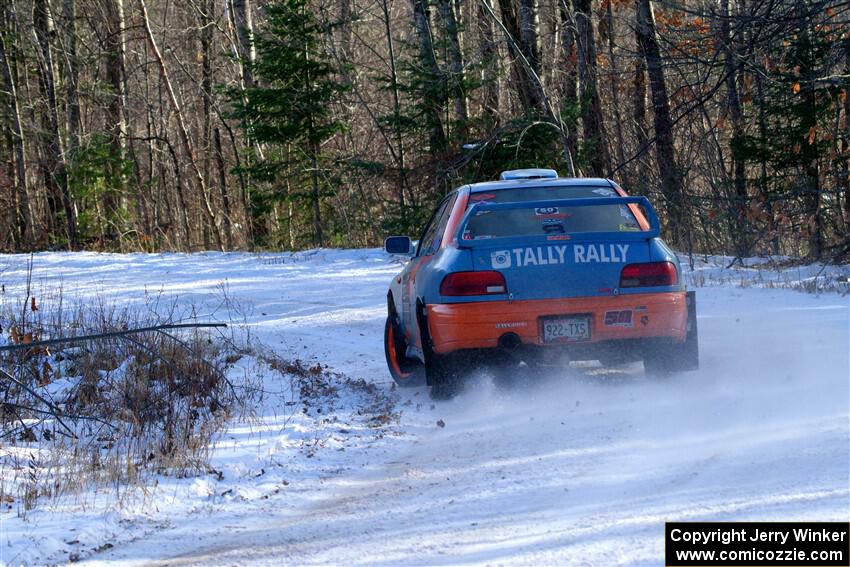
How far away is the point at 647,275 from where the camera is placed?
7.32 meters

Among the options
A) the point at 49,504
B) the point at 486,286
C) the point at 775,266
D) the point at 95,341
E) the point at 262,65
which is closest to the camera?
the point at 49,504

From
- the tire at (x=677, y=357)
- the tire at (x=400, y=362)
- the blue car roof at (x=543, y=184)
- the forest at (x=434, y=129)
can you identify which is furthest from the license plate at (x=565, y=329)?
the forest at (x=434, y=129)

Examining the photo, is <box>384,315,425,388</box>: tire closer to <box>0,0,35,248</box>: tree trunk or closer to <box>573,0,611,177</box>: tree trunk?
<box>573,0,611,177</box>: tree trunk

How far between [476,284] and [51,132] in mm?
26342

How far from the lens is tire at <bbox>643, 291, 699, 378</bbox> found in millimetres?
7492

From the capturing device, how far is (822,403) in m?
6.67

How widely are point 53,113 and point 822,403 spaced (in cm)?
2801

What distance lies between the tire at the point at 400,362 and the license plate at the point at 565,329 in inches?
64.8

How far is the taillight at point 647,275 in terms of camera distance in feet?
23.9

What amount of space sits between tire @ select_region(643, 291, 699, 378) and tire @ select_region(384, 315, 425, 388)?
201 centimetres

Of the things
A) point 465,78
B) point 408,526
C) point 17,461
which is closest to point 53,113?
point 465,78

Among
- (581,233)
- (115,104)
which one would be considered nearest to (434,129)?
(115,104)

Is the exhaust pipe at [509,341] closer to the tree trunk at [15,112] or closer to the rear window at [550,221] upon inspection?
the rear window at [550,221]

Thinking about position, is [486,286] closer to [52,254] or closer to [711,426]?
[711,426]
